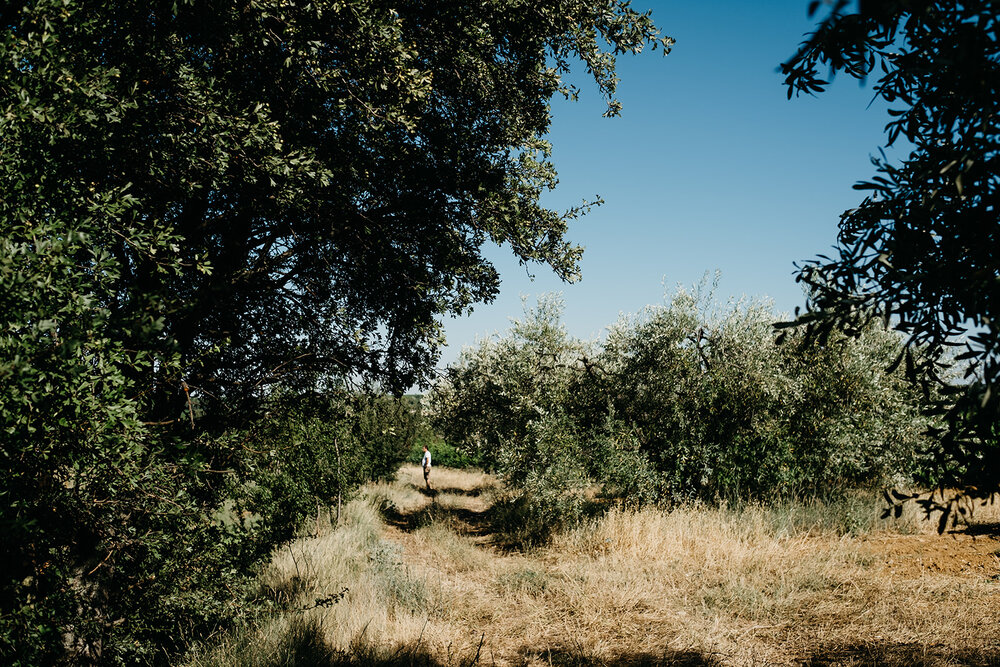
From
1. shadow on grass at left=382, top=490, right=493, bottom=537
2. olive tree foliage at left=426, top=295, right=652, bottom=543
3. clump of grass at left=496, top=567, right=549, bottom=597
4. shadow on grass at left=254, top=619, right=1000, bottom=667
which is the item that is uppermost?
olive tree foliage at left=426, top=295, right=652, bottom=543

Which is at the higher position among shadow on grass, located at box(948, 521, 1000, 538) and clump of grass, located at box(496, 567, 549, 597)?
shadow on grass, located at box(948, 521, 1000, 538)

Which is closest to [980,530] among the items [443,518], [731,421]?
[731,421]

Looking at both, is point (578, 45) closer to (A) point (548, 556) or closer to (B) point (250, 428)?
(B) point (250, 428)

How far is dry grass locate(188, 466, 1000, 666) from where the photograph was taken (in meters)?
5.84

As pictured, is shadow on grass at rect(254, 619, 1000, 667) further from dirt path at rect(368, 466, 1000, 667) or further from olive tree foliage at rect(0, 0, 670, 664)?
olive tree foliage at rect(0, 0, 670, 664)

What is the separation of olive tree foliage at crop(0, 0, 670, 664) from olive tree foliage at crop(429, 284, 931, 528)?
7260 millimetres

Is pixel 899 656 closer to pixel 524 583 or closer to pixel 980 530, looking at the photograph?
pixel 980 530

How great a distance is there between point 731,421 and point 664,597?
6.08 meters

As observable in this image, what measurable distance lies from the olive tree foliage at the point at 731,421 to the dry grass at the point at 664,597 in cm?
104

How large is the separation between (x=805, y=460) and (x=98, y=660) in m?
13.2

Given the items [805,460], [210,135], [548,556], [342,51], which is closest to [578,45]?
[342,51]

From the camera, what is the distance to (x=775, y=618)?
265 inches

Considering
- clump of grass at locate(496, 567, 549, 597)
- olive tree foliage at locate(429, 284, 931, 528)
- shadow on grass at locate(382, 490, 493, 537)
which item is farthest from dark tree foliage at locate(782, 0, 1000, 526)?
shadow on grass at locate(382, 490, 493, 537)

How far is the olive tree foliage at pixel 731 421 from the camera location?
11977 millimetres
